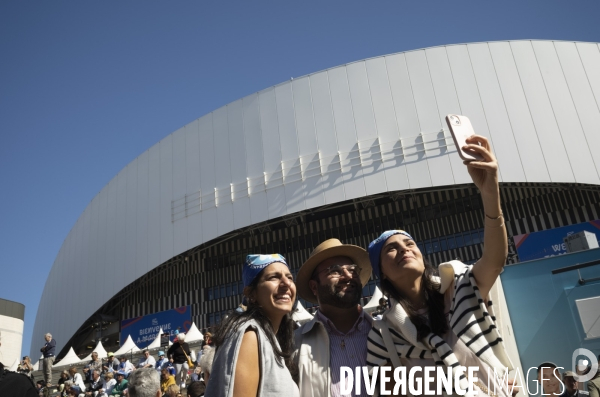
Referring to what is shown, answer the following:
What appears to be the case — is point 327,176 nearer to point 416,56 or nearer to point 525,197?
point 416,56

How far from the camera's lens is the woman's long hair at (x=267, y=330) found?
2369mm

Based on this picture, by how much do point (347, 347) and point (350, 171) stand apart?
21.6 metres

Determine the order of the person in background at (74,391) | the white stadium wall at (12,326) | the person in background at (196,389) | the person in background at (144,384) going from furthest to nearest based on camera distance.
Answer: the white stadium wall at (12,326) → the person in background at (74,391) → the person in background at (196,389) → the person in background at (144,384)

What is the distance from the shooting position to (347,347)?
9.21 feet

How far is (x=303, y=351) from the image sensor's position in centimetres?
271

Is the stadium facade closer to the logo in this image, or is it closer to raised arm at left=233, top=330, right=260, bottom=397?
the logo

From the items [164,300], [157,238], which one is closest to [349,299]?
[157,238]

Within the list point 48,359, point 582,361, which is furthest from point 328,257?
point 48,359

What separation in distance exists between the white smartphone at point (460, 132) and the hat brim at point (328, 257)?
1.07 meters

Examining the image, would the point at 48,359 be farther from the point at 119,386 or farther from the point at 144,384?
the point at 144,384

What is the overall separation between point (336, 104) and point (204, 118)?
27.6 ft

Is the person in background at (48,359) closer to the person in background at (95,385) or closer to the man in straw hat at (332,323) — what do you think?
the person in background at (95,385)

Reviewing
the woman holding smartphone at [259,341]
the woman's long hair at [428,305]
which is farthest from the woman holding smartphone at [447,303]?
the woman holding smartphone at [259,341]

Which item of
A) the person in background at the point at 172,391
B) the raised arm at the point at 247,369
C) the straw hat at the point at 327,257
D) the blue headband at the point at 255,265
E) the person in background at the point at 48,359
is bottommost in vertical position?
the raised arm at the point at 247,369
